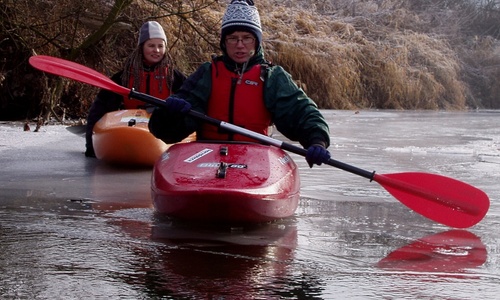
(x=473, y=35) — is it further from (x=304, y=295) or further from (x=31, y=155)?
(x=304, y=295)

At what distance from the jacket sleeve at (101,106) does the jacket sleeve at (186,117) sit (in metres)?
2.26

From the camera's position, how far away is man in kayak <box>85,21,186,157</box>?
679cm

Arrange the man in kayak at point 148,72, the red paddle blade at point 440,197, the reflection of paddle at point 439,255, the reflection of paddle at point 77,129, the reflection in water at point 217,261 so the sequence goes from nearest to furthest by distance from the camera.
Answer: the reflection in water at point 217,261
the reflection of paddle at point 439,255
the red paddle blade at point 440,197
the man in kayak at point 148,72
the reflection of paddle at point 77,129

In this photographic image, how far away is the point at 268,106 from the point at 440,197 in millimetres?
1027

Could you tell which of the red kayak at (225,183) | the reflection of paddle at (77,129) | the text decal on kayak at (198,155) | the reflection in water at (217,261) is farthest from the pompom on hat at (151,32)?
the reflection in water at (217,261)

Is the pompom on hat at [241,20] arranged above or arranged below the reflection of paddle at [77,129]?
above

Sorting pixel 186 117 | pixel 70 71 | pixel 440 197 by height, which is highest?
pixel 70 71

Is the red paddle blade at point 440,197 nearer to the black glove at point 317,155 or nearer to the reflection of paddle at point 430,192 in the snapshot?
the reflection of paddle at point 430,192

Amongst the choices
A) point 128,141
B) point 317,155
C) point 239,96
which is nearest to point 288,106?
point 239,96

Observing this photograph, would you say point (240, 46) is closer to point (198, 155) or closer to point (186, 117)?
point (186, 117)

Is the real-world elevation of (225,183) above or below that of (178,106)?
below

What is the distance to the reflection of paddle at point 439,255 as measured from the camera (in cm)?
331

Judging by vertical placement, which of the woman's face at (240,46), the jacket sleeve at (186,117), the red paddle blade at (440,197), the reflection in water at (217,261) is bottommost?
the reflection in water at (217,261)

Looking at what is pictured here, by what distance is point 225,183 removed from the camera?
12.6 feet
